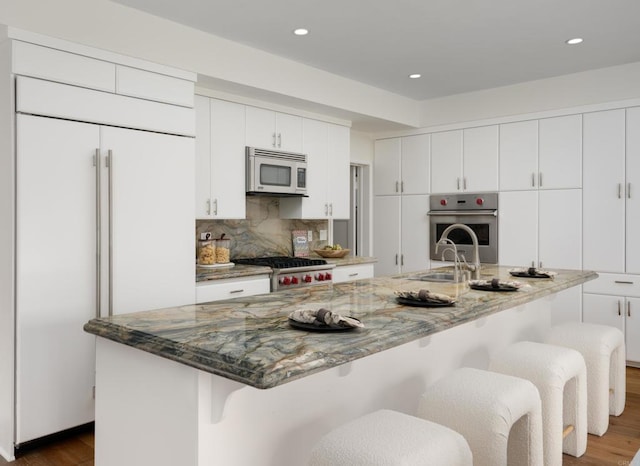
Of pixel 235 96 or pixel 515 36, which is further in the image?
pixel 235 96

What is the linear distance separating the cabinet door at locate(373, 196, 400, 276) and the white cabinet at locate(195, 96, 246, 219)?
218cm

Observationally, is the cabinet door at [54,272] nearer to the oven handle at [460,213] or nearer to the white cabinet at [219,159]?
the white cabinet at [219,159]

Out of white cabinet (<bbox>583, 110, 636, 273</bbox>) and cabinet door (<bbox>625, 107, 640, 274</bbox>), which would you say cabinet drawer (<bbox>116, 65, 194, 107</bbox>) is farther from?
cabinet door (<bbox>625, 107, 640, 274</bbox>)

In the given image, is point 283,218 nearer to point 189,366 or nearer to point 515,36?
point 515,36

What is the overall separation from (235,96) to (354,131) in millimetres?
1955

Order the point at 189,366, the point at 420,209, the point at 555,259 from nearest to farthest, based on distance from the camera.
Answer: the point at 189,366 → the point at 555,259 → the point at 420,209

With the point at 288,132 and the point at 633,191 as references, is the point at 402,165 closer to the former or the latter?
the point at 288,132

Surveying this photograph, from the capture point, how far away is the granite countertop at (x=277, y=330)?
1261 millimetres

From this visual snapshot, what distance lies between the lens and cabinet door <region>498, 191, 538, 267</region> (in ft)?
15.8

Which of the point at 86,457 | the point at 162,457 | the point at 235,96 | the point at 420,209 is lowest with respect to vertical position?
the point at 86,457

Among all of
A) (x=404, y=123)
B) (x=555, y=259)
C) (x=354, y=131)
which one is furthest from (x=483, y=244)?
(x=354, y=131)

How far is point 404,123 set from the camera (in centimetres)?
539

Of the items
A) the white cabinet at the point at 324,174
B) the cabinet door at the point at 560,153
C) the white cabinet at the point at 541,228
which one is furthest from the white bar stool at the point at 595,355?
the white cabinet at the point at 324,174

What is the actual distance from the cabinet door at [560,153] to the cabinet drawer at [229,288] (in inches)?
112
